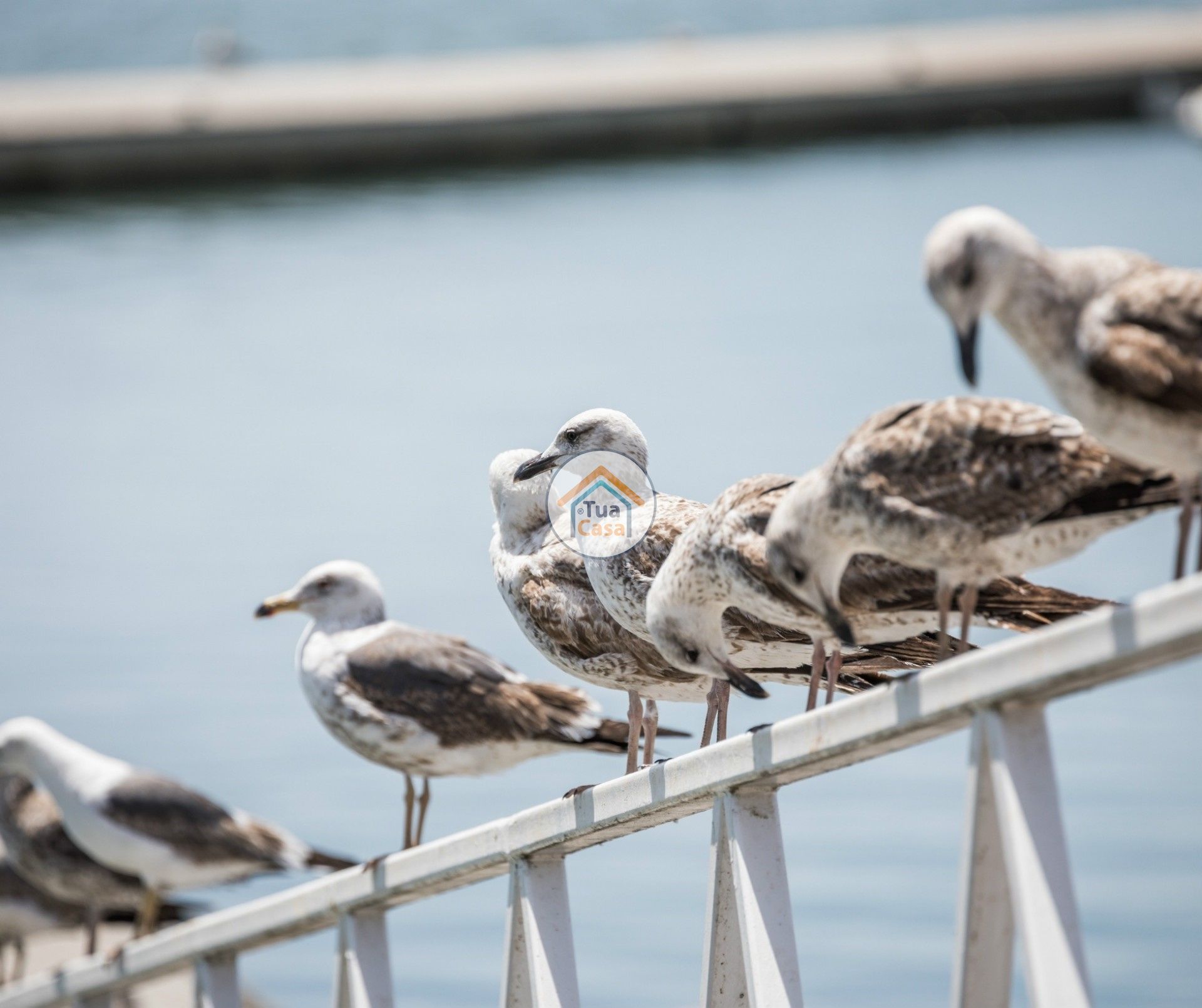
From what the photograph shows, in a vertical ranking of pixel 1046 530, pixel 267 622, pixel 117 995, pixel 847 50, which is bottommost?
pixel 1046 530

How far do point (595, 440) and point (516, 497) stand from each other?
0.61m

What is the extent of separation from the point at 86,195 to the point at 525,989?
94.2 ft

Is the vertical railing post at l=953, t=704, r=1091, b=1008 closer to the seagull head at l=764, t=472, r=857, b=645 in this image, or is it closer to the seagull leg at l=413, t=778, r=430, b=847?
the seagull head at l=764, t=472, r=857, b=645

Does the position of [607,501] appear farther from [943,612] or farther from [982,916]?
[982,916]

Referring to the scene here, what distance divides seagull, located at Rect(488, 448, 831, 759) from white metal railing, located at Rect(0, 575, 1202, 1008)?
57cm

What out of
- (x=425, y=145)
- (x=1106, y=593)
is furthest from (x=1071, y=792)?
(x=425, y=145)

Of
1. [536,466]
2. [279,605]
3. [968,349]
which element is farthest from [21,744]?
[968,349]

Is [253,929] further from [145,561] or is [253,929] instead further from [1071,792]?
[145,561]

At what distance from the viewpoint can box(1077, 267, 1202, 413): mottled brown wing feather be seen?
8.97ft

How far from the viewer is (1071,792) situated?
12.6 metres

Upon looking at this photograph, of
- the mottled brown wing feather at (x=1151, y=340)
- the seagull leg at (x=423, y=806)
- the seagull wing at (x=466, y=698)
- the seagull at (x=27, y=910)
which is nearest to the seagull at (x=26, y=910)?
the seagull at (x=27, y=910)

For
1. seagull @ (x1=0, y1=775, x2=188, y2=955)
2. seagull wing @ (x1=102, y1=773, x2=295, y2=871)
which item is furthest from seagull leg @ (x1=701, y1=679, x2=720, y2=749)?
seagull @ (x1=0, y1=775, x2=188, y2=955)

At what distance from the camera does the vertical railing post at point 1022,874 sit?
109 inches

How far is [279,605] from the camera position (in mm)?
5957
